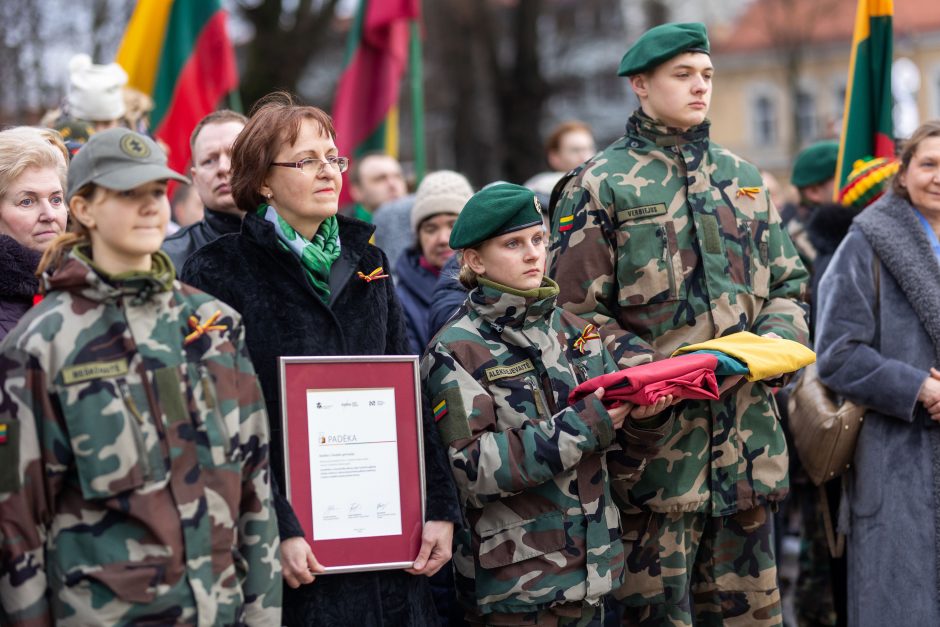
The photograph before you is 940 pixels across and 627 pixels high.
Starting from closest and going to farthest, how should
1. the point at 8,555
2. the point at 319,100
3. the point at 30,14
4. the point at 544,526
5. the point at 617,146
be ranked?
the point at 8,555, the point at 544,526, the point at 617,146, the point at 30,14, the point at 319,100

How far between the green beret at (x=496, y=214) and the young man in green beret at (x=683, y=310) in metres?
0.48

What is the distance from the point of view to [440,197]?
6391 mm

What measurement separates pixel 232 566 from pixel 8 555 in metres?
0.60

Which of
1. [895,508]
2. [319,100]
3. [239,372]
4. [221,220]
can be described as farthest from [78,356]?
[319,100]

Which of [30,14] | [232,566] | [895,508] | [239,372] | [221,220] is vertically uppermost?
[30,14]

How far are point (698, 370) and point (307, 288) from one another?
142 centimetres

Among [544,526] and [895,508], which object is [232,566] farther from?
[895,508]

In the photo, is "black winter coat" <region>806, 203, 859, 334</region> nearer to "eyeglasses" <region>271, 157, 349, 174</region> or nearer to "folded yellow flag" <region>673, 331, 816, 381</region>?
"folded yellow flag" <region>673, 331, 816, 381</region>

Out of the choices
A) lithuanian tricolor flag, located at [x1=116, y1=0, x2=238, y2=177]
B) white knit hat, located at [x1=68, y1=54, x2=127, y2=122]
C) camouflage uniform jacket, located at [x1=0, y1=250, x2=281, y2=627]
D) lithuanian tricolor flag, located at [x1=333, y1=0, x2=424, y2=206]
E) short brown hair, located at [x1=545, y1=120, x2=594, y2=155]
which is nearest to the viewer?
camouflage uniform jacket, located at [x1=0, y1=250, x2=281, y2=627]

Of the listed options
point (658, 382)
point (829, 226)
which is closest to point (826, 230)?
point (829, 226)

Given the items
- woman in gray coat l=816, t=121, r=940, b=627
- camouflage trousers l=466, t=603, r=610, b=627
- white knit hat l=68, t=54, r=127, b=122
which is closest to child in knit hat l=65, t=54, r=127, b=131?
white knit hat l=68, t=54, r=127, b=122

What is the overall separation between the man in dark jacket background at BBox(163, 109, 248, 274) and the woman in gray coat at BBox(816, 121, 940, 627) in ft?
9.11

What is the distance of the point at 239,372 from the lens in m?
3.63

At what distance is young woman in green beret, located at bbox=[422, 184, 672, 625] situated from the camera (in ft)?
14.0
